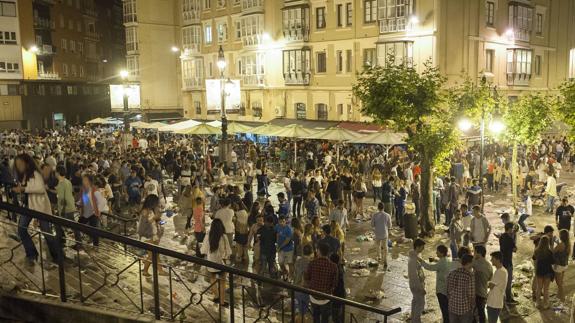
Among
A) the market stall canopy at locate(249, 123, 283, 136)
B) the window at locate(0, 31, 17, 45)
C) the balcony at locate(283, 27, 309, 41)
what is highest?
the window at locate(0, 31, 17, 45)

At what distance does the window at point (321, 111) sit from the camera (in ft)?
123

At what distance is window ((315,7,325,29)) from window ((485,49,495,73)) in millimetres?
11258

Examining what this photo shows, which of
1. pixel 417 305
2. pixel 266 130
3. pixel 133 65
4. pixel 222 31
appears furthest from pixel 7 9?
pixel 417 305

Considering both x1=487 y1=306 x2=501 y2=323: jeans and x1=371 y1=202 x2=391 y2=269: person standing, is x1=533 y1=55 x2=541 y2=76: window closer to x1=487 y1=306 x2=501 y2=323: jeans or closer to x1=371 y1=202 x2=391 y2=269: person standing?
x1=371 y1=202 x2=391 y2=269: person standing

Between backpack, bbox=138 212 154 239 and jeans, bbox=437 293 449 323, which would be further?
backpack, bbox=138 212 154 239

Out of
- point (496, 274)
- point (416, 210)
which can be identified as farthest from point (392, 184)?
point (496, 274)

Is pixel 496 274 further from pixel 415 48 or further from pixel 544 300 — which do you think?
pixel 415 48

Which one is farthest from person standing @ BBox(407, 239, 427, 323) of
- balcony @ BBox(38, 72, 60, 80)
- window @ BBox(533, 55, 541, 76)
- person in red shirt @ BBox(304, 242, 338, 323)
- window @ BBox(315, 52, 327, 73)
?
balcony @ BBox(38, 72, 60, 80)

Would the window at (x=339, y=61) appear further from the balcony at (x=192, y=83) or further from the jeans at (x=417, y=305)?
the jeans at (x=417, y=305)

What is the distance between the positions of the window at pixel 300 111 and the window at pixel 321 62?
2.96 metres

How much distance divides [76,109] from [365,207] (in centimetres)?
5499

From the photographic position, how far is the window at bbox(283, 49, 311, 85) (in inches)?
1506

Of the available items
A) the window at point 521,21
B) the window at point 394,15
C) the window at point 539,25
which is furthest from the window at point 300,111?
the window at point 539,25

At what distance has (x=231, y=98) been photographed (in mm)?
28391
